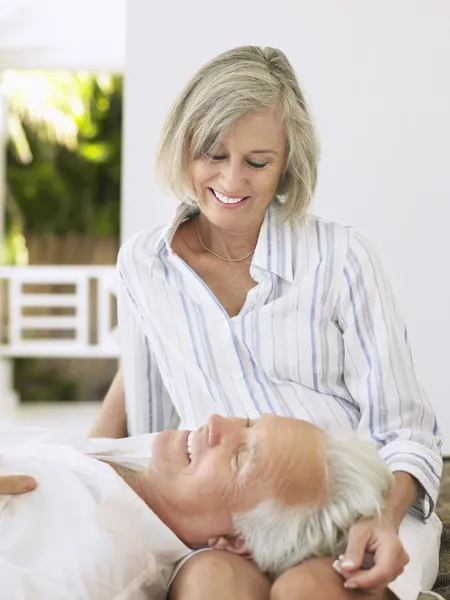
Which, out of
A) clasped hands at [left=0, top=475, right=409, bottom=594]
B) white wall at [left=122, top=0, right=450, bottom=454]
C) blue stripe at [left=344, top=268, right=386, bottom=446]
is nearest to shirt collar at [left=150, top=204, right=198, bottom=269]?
blue stripe at [left=344, top=268, right=386, bottom=446]

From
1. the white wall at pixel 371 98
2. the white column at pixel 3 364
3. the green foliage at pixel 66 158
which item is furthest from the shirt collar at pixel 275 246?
the green foliage at pixel 66 158

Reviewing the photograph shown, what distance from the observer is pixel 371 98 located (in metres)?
3.79

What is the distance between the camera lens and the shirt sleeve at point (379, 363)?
1908 millimetres

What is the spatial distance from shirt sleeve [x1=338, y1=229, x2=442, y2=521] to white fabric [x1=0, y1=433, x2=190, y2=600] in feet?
1.79

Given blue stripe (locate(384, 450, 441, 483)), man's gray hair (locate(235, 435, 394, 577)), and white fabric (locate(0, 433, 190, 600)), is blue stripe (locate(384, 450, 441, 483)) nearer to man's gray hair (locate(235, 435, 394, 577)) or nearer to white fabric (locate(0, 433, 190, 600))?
man's gray hair (locate(235, 435, 394, 577))

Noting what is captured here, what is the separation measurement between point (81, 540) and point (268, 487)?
1.08 ft

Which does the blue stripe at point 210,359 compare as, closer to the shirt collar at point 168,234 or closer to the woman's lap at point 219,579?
the shirt collar at point 168,234

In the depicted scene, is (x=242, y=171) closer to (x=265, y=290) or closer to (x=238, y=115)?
(x=238, y=115)

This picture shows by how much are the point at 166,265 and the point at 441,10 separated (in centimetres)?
229

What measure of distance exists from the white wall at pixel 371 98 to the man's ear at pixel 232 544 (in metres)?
2.42

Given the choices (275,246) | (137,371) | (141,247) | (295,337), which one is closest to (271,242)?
(275,246)

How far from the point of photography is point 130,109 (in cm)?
384

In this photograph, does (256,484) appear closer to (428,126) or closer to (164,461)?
(164,461)

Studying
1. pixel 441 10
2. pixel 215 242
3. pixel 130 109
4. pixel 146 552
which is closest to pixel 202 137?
pixel 215 242
